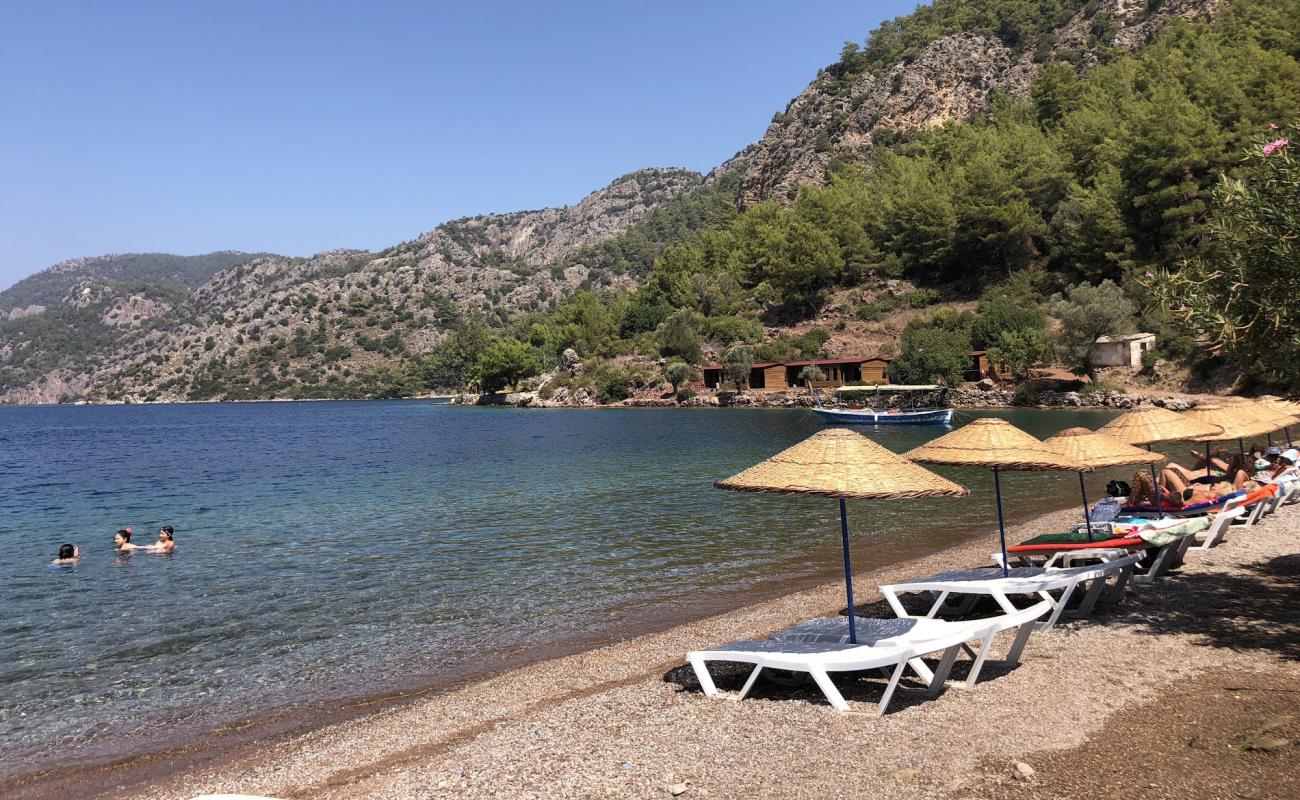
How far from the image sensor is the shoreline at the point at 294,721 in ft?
24.5

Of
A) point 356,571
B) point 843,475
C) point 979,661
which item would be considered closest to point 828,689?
point 979,661

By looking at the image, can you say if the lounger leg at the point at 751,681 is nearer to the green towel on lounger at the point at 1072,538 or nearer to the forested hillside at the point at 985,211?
the forested hillside at the point at 985,211

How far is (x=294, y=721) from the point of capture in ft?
28.6

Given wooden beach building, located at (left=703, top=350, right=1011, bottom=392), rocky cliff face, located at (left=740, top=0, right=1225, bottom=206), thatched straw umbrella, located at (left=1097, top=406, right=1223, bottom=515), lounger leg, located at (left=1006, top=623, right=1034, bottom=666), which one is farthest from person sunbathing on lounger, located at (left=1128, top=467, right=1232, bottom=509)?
rocky cliff face, located at (left=740, top=0, right=1225, bottom=206)

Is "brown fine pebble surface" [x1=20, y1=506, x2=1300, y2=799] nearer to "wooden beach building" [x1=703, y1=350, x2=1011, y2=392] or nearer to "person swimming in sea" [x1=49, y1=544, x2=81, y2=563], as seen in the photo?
"person swimming in sea" [x1=49, y1=544, x2=81, y2=563]

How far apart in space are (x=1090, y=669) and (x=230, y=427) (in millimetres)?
91563

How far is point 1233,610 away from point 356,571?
1505 cm

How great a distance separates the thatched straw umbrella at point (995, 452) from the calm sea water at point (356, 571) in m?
4.83

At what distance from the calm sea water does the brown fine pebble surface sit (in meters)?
1.88

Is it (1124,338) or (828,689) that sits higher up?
(1124,338)

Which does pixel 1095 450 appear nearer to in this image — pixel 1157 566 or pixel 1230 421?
pixel 1157 566

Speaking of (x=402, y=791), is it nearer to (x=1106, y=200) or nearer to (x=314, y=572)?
(x=314, y=572)

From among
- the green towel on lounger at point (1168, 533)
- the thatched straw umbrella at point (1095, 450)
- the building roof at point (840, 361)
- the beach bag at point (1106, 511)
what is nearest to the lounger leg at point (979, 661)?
the thatched straw umbrella at point (1095, 450)

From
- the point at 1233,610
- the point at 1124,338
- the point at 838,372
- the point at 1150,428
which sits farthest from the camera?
the point at 838,372
